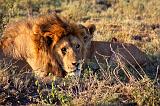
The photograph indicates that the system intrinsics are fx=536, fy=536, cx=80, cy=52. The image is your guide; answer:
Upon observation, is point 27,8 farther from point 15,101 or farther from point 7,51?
point 15,101

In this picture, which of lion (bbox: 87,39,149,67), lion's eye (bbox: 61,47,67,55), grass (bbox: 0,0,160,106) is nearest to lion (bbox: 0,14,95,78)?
lion's eye (bbox: 61,47,67,55)

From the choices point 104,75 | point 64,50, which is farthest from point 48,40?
point 104,75

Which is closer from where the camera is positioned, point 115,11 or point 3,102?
point 3,102

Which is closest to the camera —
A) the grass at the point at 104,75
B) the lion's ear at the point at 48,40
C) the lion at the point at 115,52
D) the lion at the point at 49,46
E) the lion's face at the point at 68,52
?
the grass at the point at 104,75

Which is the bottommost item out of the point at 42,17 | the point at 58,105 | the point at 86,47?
the point at 58,105

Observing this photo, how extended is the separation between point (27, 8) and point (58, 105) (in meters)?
12.5

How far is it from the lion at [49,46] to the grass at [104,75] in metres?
0.49

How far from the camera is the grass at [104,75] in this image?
666cm

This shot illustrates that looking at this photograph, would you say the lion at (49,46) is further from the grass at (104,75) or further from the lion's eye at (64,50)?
the grass at (104,75)

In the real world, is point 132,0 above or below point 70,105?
above

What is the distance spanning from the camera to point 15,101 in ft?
22.5

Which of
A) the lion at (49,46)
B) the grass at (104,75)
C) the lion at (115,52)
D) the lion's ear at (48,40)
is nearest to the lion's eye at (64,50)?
the lion at (49,46)

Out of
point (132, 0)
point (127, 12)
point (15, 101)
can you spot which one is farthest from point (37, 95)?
point (132, 0)

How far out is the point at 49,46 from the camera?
341 inches
